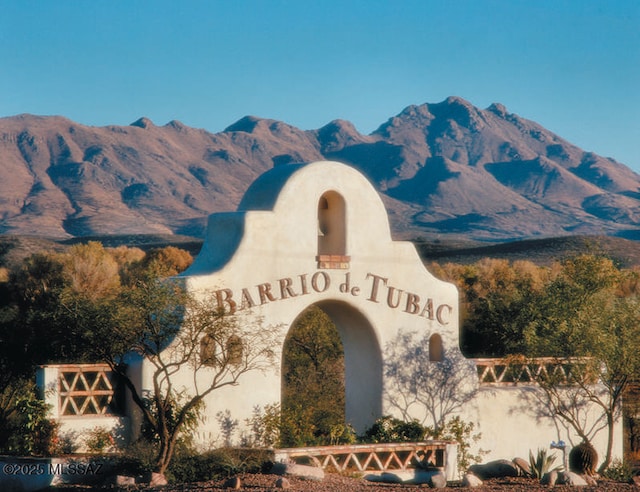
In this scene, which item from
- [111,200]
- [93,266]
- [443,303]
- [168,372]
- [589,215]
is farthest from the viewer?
[589,215]

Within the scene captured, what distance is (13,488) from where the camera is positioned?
1877 centimetres

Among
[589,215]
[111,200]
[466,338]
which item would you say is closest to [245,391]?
[466,338]

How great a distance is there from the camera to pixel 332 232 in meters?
24.2

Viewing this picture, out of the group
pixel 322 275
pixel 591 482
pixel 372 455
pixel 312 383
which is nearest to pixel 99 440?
pixel 372 455

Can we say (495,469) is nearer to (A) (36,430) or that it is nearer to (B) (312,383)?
(B) (312,383)

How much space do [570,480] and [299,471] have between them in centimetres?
593

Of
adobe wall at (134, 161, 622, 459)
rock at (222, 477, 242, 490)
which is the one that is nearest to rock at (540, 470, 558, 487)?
adobe wall at (134, 161, 622, 459)

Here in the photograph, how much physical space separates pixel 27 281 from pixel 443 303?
30.2 metres

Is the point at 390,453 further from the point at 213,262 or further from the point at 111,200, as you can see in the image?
the point at 111,200

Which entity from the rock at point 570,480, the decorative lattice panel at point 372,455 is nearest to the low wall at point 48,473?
the decorative lattice panel at point 372,455

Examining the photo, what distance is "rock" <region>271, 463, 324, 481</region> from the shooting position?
19.1 metres

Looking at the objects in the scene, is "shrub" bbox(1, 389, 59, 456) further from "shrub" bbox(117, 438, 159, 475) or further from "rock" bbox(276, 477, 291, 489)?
"rock" bbox(276, 477, 291, 489)

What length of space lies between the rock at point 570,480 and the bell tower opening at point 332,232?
6.65m

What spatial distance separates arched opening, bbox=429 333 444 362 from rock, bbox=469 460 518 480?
2.76 metres
